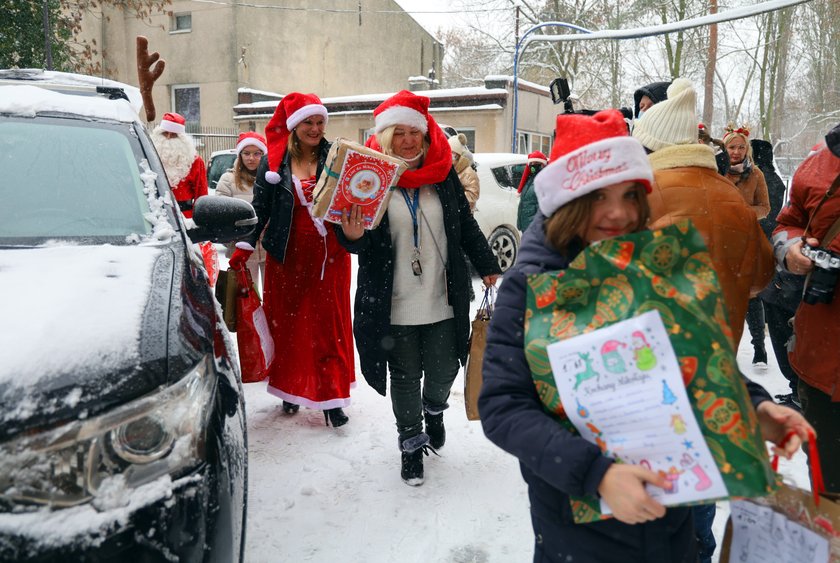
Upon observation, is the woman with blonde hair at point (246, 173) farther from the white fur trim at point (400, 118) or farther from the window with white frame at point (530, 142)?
the window with white frame at point (530, 142)

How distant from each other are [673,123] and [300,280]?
97.7 inches

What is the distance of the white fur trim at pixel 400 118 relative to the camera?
3.28 metres

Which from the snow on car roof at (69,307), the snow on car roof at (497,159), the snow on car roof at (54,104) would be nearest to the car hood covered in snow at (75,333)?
the snow on car roof at (69,307)

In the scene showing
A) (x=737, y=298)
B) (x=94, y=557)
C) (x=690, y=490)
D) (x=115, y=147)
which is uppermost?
(x=115, y=147)

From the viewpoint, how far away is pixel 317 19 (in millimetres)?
26062

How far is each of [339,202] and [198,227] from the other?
2.08 ft

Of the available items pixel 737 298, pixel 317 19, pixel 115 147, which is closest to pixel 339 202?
pixel 115 147

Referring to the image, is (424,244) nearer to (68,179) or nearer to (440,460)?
(440,460)

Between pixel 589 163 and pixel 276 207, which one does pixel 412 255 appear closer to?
pixel 276 207

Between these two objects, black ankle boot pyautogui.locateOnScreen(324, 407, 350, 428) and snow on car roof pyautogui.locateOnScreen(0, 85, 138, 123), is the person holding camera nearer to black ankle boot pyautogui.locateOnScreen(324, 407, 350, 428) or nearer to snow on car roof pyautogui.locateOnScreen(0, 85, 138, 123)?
black ankle boot pyautogui.locateOnScreen(324, 407, 350, 428)

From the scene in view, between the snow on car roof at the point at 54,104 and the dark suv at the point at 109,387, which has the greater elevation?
the snow on car roof at the point at 54,104

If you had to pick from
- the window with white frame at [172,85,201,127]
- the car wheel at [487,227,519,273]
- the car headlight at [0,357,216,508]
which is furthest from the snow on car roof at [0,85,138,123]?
the window with white frame at [172,85,201,127]

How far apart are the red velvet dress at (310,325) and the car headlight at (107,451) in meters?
2.28

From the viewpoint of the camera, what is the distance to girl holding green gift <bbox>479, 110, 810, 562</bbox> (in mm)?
1414
